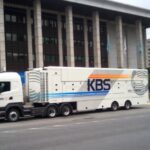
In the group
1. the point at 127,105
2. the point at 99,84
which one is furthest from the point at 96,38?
the point at 99,84

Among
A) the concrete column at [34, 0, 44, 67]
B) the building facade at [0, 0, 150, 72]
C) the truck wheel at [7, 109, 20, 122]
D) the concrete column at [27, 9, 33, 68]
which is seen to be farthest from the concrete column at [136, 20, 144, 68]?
the truck wheel at [7, 109, 20, 122]

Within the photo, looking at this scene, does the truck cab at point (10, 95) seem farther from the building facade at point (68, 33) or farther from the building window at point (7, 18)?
the building window at point (7, 18)

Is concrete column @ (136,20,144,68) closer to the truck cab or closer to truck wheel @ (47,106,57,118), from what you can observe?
truck wheel @ (47,106,57,118)

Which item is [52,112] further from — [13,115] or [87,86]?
[87,86]

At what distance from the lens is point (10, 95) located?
2442 centimetres

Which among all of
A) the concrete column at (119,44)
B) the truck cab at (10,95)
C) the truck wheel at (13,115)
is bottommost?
the truck wheel at (13,115)

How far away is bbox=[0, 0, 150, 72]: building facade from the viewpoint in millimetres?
62469

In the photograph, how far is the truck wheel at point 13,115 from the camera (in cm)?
2427

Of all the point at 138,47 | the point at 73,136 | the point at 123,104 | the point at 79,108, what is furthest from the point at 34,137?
the point at 138,47

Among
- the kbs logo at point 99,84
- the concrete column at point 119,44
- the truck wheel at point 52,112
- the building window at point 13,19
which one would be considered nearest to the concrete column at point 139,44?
the concrete column at point 119,44

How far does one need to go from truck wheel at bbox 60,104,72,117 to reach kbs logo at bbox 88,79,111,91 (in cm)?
241

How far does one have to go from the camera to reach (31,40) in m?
65.2

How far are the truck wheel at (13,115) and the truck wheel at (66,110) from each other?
3.77 m

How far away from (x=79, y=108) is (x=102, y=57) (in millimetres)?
49649
